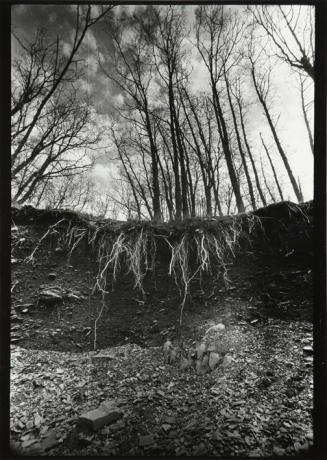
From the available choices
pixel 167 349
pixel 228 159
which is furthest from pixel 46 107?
pixel 228 159

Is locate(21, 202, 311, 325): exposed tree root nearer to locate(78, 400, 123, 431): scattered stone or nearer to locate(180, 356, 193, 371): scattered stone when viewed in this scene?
locate(180, 356, 193, 371): scattered stone

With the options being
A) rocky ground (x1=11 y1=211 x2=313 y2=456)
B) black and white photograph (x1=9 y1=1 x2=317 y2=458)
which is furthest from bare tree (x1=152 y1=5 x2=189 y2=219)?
rocky ground (x1=11 y1=211 x2=313 y2=456)

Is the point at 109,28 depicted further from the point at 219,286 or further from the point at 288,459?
the point at 288,459

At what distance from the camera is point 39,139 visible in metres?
3.02

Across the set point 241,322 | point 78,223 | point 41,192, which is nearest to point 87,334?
point 78,223

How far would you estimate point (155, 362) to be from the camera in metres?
1.96

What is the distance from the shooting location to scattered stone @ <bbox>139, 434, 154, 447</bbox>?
1483 mm

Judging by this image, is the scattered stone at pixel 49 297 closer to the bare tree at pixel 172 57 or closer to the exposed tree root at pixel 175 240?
the exposed tree root at pixel 175 240

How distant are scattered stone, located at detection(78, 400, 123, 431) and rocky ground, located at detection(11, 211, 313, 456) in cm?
3

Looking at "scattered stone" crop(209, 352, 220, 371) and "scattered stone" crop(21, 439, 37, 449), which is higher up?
"scattered stone" crop(209, 352, 220, 371)

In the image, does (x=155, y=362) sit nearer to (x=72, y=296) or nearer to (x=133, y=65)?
(x=72, y=296)

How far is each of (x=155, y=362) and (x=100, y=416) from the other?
22.3 inches

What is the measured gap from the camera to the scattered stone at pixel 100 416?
59.6 inches

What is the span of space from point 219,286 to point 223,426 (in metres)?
1.14
